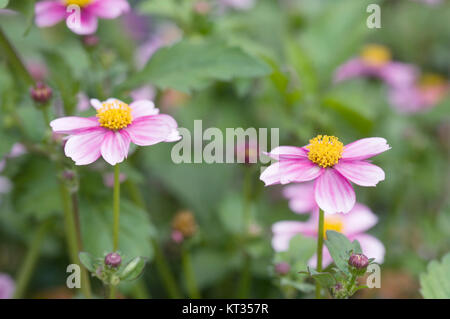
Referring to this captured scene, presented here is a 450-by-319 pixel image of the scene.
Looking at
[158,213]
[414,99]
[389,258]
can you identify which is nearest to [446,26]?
[414,99]

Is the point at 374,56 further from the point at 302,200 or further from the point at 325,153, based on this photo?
the point at 325,153

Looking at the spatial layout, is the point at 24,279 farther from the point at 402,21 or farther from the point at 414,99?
the point at 402,21

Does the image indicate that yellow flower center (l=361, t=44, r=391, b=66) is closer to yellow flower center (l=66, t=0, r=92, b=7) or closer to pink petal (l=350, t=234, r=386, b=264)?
pink petal (l=350, t=234, r=386, b=264)

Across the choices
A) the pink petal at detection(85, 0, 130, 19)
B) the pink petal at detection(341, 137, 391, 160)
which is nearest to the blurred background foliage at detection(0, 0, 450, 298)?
the pink petal at detection(85, 0, 130, 19)

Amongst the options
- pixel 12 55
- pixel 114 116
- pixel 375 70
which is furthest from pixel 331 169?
pixel 375 70

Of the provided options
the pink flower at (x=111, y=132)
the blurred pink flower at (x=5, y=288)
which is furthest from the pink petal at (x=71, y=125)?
the blurred pink flower at (x=5, y=288)

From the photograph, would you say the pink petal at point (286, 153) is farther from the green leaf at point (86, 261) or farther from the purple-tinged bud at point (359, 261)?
the green leaf at point (86, 261)

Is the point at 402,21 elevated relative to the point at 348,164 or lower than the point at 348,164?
elevated
